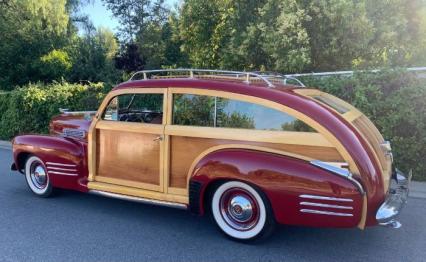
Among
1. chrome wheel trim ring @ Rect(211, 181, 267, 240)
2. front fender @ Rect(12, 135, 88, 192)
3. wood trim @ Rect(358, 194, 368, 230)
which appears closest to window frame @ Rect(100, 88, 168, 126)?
front fender @ Rect(12, 135, 88, 192)

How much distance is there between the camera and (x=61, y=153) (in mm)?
5312

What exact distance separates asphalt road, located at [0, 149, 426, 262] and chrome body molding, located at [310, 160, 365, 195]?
721 millimetres

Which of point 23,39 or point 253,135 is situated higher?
point 23,39

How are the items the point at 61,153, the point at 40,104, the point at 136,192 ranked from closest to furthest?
the point at 136,192
the point at 61,153
the point at 40,104

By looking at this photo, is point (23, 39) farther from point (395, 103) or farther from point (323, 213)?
point (323, 213)

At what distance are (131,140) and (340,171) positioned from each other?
7.85ft

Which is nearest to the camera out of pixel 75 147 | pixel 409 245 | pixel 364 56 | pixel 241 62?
pixel 409 245

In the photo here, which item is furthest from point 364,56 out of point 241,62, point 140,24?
point 140,24

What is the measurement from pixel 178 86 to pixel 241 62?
11.2 metres

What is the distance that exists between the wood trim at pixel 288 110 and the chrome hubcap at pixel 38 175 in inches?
96.2

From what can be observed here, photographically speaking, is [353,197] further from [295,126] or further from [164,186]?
[164,186]

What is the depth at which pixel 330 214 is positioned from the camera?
3604 millimetres

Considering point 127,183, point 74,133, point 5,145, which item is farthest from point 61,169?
point 5,145

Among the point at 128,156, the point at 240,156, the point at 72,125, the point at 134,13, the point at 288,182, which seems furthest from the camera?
the point at 134,13
